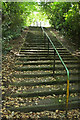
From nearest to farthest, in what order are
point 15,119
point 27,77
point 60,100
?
1. point 15,119
2. point 60,100
3. point 27,77

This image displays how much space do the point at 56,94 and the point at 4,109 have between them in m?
1.41

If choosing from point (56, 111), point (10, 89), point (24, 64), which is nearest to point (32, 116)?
point (56, 111)

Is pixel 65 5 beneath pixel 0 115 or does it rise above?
above

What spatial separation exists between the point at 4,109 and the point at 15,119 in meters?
0.39

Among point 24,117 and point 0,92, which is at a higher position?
point 0,92

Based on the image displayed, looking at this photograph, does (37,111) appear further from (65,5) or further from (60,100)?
(65,5)

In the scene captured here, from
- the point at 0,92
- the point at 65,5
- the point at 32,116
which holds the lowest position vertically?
the point at 32,116

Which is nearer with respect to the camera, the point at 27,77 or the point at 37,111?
the point at 37,111

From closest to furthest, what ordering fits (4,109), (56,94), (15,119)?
(15,119), (4,109), (56,94)

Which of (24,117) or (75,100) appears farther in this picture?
(75,100)

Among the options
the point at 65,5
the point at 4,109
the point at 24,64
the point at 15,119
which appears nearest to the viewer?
the point at 15,119

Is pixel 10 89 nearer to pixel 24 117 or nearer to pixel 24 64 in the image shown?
pixel 24 117

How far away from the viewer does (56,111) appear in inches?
113

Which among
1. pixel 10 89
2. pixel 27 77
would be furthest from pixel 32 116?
pixel 27 77
